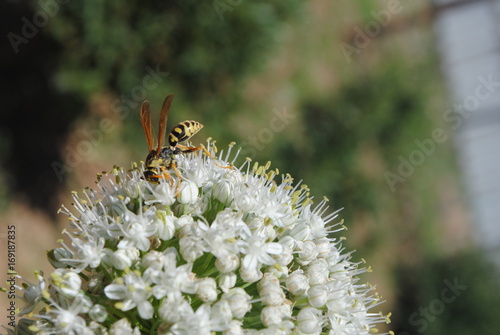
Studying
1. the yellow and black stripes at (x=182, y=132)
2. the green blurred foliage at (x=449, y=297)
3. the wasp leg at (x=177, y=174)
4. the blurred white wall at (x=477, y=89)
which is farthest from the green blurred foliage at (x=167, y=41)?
the green blurred foliage at (x=449, y=297)

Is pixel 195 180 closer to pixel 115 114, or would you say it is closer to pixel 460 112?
pixel 115 114

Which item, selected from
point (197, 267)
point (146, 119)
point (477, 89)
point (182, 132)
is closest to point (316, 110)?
point (477, 89)

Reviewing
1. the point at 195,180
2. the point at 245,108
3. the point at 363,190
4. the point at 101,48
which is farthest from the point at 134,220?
the point at 363,190

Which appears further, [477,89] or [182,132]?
[477,89]

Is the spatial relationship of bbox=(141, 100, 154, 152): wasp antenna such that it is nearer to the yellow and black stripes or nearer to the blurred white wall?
the yellow and black stripes

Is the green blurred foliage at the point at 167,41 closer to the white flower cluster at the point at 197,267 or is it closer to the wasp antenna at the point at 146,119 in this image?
the wasp antenna at the point at 146,119

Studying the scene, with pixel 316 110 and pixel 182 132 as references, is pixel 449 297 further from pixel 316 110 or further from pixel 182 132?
pixel 182 132

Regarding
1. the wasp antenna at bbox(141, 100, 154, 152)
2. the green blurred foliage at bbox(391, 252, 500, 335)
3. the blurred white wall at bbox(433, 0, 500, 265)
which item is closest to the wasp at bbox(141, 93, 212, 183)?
the wasp antenna at bbox(141, 100, 154, 152)
